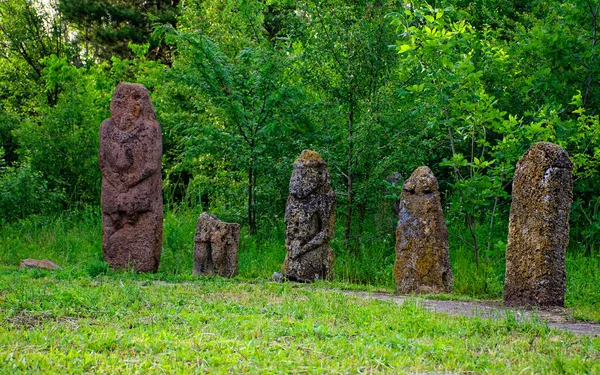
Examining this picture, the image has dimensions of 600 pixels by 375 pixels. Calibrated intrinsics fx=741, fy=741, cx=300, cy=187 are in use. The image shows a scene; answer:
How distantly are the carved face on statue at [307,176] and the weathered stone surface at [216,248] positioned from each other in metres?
1.28

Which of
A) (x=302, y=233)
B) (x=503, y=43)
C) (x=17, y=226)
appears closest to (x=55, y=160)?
(x=17, y=226)

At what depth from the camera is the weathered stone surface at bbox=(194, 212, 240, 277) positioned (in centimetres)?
1205

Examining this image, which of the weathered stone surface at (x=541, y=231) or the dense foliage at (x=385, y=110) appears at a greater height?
the dense foliage at (x=385, y=110)

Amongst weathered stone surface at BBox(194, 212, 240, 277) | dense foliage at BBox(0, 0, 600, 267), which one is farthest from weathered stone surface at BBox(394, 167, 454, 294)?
weathered stone surface at BBox(194, 212, 240, 277)

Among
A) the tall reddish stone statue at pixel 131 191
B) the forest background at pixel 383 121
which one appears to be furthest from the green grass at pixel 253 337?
the forest background at pixel 383 121

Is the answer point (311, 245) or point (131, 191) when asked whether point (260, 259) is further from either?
point (131, 191)

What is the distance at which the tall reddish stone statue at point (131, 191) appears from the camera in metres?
12.4

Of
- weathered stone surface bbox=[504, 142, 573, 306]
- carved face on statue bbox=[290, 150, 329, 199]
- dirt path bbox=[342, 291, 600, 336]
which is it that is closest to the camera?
dirt path bbox=[342, 291, 600, 336]

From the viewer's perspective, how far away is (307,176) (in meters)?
11.7

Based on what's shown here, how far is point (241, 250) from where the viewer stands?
14867 mm

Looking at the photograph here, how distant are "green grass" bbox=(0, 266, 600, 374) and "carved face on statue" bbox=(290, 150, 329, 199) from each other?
8.14 ft

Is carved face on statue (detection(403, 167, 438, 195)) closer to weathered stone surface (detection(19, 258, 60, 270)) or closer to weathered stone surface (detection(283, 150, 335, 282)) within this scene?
weathered stone surface (detection(283, 150, 335, 282))

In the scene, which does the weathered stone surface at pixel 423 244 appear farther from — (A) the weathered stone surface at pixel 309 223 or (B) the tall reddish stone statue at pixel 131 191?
(B) the tall reddish stone statue at pixel 131 191

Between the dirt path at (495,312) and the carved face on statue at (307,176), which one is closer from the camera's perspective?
the dirt path at (495,312)
